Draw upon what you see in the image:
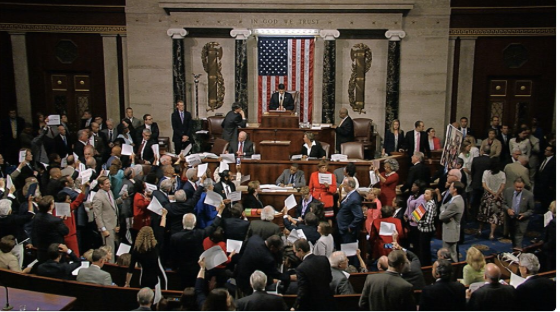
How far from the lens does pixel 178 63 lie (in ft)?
50.3

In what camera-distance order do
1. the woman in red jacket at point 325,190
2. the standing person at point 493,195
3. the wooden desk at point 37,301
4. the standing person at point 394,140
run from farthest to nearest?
the standing person at point 394,140 < the standing person at point 493,195 < the woman in red jacket at point 325,190 < the wooden desk at point 37,301

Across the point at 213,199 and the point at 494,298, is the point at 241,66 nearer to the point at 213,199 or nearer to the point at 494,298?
the point at 213,199

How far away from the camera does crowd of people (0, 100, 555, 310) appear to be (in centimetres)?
553

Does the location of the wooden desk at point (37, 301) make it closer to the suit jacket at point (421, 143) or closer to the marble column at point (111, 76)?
the suit jacket at point (421, 143)

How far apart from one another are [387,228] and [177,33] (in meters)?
9.63

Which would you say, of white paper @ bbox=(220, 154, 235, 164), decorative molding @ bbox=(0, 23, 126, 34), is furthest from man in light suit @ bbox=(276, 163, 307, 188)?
decorative molding @ bbox=(0, 23, 126, 34)

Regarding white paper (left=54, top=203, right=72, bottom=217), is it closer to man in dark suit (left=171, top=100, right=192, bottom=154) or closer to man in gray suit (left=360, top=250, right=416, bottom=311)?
man in gray suit (left=360, top=250, right=416, bottom=311)

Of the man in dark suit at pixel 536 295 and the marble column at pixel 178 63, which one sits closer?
the man in dark suit at pixel 536 295

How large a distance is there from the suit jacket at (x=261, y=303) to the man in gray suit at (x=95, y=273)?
1.77 m

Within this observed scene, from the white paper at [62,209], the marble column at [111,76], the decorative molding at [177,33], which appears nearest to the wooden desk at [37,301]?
the white paper at [62,209]

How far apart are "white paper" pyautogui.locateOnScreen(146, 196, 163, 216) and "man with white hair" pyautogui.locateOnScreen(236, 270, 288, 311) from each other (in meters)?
2.84

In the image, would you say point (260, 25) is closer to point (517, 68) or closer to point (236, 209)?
point (517, 68)

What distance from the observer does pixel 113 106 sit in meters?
16.1

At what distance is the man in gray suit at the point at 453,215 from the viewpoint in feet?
26.4
